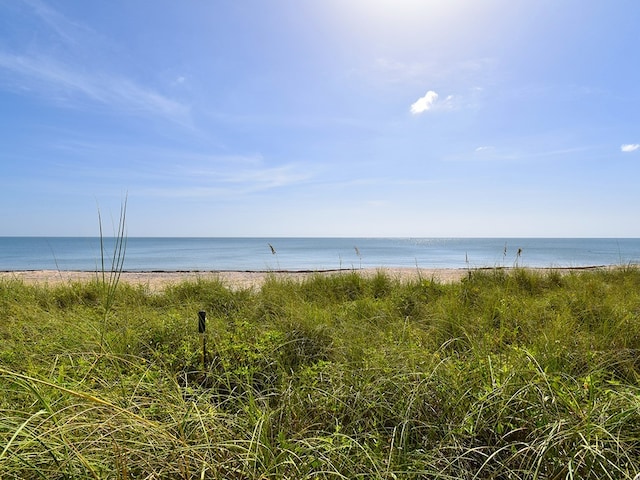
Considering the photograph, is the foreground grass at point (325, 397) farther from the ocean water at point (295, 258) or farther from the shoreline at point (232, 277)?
the shoreline at point (232, 277)

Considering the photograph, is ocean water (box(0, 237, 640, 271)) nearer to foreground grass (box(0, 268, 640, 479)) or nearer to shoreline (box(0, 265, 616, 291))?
shoreline (box(0, 265, 616, 291))

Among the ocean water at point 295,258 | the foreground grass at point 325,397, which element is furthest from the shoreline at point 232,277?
the foreground grass at point 325,397

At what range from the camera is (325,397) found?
2.08 metres

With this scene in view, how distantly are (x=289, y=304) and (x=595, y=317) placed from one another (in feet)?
12.0

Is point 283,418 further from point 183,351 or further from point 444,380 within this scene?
point 183,351

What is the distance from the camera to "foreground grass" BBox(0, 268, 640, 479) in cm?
144

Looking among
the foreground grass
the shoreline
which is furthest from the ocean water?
the foreground grass

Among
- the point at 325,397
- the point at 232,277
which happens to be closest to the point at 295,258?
the point at 232,277

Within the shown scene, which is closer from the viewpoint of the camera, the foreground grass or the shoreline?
the foreground grass

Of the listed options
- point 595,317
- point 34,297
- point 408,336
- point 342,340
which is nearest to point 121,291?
point 34,297

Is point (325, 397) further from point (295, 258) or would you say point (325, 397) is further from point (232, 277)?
point (295, 258)

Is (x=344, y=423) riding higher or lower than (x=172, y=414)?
lower

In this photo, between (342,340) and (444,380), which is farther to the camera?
(342,340)

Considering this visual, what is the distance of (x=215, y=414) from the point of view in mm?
1752
